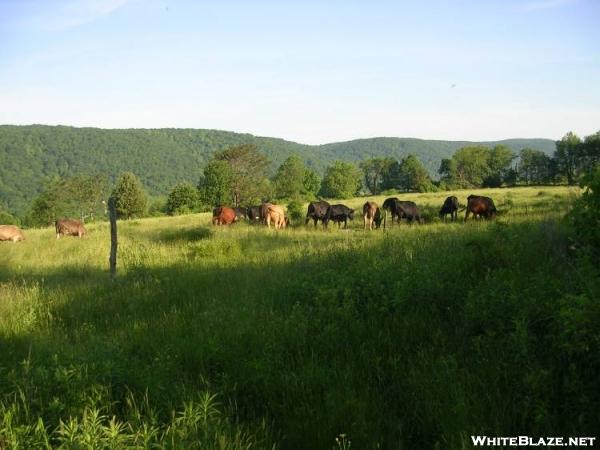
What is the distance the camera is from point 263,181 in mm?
84750

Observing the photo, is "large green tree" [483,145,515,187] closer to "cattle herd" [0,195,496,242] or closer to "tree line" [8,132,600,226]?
"tree line" [8,132,600,226]

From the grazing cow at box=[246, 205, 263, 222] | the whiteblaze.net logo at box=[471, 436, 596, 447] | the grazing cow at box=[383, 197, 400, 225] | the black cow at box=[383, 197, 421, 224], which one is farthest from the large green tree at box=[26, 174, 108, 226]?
the whiteblaze.net logo at box=[471, 436, 596, 447]

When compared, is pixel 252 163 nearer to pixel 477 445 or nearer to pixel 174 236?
pixel 174 236

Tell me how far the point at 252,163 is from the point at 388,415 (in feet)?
263

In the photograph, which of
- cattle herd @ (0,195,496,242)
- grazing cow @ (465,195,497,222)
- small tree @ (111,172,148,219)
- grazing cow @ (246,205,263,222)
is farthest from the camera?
small tree @ (111,172,148,219)

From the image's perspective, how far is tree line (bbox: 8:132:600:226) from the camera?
77.6 meters

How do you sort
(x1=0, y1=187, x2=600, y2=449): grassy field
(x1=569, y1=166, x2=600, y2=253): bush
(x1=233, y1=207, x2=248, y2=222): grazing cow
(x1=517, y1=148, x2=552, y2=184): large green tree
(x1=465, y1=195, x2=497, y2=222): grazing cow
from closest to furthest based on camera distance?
(x1=0, y1=187, x2=600, y2=449): grassy field
(x1=569, y1=166, x2=600, y2=253): bush
(x1=465, y1=195, x2=497, y2=222): grazing cow
(x1=233, y1=207, x2=248, y2=222): grazing cow
(x1=517, y1=148, x2=552, y2=184): large green tree

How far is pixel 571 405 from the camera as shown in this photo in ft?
11.0

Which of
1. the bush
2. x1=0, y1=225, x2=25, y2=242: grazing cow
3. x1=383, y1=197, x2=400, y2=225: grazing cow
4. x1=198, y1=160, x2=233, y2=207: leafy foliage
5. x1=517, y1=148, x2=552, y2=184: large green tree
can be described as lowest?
x1=0, y1=225, x2=25, y2=242: grazing cow

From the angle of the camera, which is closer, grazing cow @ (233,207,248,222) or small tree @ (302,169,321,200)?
grazing cow @ (233,207,248,222)

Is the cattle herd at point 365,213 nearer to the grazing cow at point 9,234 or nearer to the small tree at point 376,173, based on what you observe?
the grazing cow at point 9,234

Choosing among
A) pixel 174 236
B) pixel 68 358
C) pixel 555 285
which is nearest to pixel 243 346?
pixel 68 358

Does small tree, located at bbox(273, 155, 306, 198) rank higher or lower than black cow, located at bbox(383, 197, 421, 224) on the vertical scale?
higher

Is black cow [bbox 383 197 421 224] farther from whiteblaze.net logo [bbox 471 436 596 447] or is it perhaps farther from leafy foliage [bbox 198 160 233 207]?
leafy foliage [bbox 198 160 233 207]
